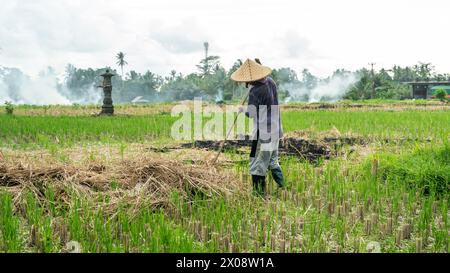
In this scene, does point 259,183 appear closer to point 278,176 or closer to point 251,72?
point 278,176

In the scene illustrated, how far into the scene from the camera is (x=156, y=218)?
11.2 ft

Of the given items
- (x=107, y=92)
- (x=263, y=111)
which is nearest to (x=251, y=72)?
(x=263, y=111)

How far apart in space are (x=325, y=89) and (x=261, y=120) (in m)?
59.1

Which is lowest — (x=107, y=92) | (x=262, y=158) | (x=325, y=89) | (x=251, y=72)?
(x=262, y=158)

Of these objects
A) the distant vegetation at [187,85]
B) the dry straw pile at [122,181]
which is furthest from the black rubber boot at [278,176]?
the distant vegetation at [187,85]

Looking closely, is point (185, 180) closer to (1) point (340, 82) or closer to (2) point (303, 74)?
(1) point (340, 82)

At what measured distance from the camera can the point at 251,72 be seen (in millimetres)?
4602

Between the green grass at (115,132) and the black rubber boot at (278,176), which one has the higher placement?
the green grass at (115,132)

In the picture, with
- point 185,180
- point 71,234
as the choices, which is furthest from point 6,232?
point 185,180

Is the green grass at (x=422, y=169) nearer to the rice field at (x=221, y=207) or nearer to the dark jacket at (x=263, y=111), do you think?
the rice field at (x=221, y=207)

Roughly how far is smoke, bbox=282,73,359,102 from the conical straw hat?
52.6 metres

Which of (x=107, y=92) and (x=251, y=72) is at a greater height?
(x=107, y=92)

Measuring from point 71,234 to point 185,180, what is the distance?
145 cm

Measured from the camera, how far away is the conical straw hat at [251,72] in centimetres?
455
